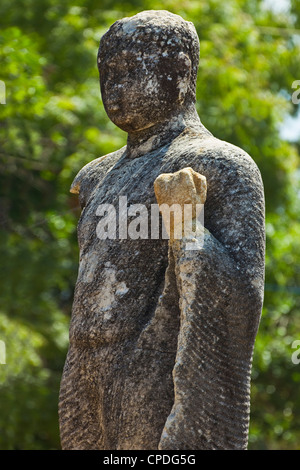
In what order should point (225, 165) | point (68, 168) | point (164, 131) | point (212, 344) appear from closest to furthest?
point (212, 344) → point (225, 165) → point (164, 131) → point (68, 168)

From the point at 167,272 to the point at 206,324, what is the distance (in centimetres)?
34

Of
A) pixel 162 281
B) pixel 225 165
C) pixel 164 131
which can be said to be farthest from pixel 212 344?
pixel 164 131

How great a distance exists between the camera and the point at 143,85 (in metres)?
4.29

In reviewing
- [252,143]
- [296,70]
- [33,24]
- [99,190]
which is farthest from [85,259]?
[296,70]

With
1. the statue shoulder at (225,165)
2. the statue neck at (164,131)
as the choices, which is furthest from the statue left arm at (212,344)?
the statue neck at (164,131)

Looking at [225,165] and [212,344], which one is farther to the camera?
[225,165]

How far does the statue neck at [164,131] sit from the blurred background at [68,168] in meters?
6.26

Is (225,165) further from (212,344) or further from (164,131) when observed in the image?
(212,344)

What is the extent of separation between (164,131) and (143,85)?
0.87 feet

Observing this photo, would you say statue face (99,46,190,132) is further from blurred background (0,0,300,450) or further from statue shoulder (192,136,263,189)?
blurred background (0,0,300,450)

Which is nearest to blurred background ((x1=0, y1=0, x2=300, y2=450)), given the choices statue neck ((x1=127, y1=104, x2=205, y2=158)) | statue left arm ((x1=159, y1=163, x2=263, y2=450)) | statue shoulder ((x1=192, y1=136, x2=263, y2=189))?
statue neck ((x1=127, y1=104, x2=205, y2=158))

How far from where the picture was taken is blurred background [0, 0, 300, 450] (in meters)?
11.1

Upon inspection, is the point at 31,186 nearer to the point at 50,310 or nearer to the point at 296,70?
the point at 50,310

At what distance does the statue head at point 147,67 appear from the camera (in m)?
4.29
